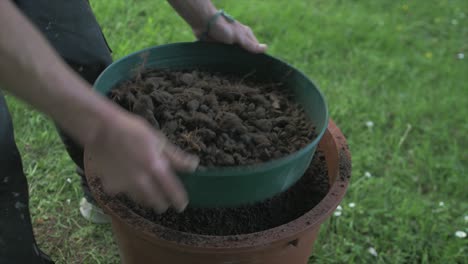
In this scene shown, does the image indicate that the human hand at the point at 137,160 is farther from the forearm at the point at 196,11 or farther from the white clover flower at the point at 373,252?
the white clover flower at the point at 373,252

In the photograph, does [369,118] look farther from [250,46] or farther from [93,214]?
[93,214]

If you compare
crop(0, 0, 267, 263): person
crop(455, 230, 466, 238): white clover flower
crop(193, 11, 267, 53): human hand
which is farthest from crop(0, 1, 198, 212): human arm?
crop(455, 230, 466, 238): white clover flower

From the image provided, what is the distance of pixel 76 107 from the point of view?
3.00 feet

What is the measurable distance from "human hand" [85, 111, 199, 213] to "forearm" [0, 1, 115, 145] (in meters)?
0.03

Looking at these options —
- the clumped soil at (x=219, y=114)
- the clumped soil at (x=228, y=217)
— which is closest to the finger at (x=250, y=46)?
the clumped soil at (x=219, y=114)

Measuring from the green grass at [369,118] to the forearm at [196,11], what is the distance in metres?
1.03

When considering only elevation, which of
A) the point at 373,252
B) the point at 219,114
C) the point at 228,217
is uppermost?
the point at 219,114

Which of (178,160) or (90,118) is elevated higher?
(90,118)

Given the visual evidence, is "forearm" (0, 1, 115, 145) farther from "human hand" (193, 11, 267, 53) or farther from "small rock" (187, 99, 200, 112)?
"human hand" (193, 11, 267, 53)

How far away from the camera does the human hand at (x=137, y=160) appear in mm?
912

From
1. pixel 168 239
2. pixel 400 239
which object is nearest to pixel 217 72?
pixel 168 239

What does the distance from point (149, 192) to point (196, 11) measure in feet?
2.70

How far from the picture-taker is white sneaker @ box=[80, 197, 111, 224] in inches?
82.0

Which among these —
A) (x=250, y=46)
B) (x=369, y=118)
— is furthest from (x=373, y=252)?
(x=250, y=46)
